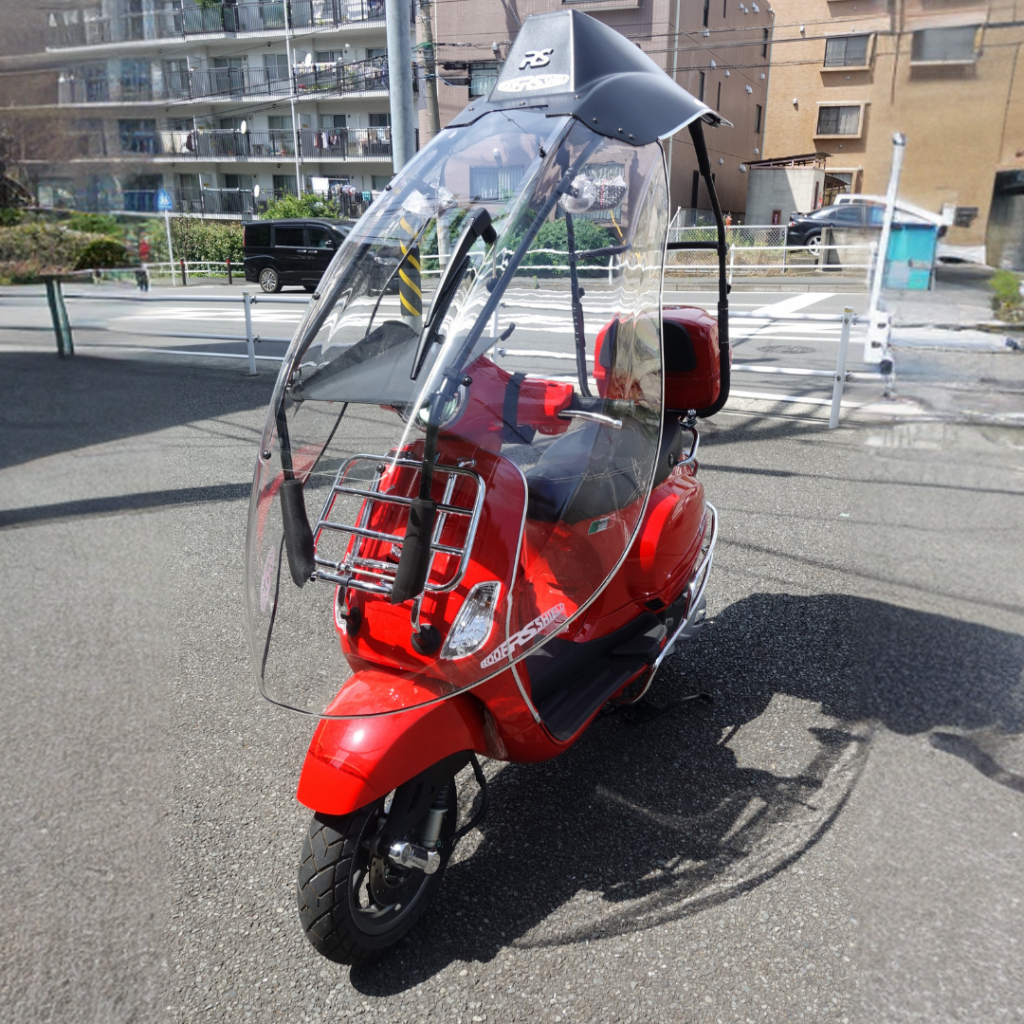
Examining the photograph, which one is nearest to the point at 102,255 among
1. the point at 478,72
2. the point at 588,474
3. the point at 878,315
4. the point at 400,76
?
the point at 588,474

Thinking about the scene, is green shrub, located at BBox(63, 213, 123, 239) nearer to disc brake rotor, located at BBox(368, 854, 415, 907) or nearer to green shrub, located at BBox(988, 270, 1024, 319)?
disc brake rotor, located at BBox(368, 854, 415, 907)

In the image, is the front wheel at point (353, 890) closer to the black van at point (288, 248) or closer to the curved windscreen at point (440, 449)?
the curved windscreen at point (440, 449)

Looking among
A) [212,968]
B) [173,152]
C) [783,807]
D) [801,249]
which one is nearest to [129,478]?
[173,152]

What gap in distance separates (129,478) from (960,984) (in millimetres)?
5790

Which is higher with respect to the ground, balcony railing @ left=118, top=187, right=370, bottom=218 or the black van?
balcony railing @ left=118, top=187, right=370, bottom=218

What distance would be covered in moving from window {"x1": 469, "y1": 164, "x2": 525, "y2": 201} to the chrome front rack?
0.69 m

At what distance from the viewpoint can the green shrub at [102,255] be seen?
11.3ft

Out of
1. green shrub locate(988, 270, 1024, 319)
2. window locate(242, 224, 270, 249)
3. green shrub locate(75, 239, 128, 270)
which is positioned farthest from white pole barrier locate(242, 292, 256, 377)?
window locate(242, 224, 270, 249)

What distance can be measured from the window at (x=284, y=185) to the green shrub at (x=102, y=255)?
23835 mm

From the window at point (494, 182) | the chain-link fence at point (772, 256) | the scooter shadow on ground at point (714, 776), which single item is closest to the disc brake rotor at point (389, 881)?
the scooter shadow on ground at point (714, 776)

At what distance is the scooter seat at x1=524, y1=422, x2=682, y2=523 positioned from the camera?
7.04ft

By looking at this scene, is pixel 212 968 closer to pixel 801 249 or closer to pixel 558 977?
pixel 558 977

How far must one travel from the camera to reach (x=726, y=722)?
9.89 ft

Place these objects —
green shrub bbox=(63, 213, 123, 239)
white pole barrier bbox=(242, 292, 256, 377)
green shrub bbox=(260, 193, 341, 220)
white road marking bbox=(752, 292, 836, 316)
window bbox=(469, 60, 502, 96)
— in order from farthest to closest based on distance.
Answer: green shrub bbox=(260, 193, 341, 220), window bbox=(469, 60, 502, 96), white road marking bbox=(752, 292, 836, 316), white pole barrier bbox=(242, 292, 256, 377), green shrub bbox=(63, 213, 123, 239)
